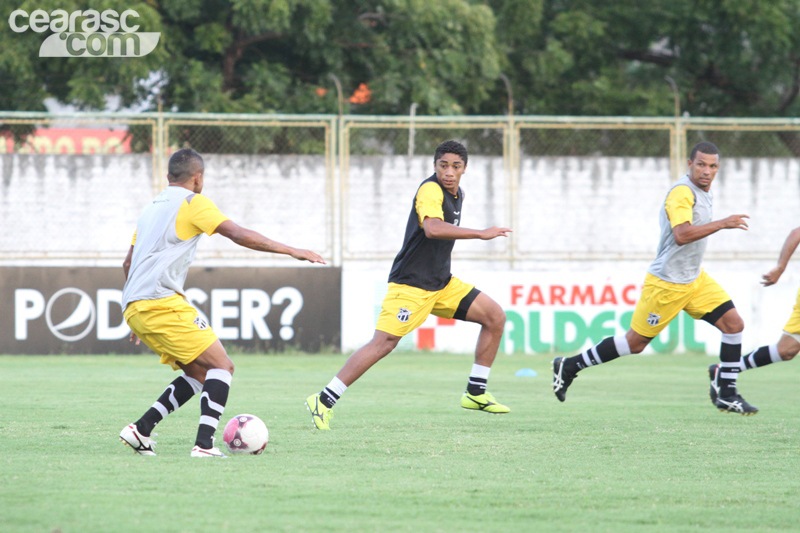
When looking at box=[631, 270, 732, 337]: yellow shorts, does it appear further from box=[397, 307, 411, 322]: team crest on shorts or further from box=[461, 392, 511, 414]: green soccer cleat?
box=[397, 307, 411, 322]: team crest on shorts

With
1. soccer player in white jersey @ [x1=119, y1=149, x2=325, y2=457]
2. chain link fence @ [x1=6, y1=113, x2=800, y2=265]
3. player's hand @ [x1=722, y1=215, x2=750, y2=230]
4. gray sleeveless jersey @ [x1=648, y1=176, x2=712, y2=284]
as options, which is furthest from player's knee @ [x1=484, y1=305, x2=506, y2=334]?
chain link fence @ [x1=6, y1=113, x2=800, y2=265]

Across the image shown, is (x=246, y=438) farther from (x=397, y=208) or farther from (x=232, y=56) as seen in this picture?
(x=232, y=56)

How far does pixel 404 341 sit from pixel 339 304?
3.92 ft

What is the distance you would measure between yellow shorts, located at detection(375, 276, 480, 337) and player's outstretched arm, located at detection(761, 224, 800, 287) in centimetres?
247

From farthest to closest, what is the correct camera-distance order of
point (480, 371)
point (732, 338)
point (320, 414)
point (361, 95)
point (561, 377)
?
point (361, 95) < point (561, 377) < point (732, 338) < point (480, 371) < point (320, 414)

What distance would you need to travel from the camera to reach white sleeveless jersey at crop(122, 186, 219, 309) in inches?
251

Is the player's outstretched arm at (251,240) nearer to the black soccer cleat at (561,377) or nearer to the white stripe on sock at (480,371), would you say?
the white stripe on sock at (480,371)

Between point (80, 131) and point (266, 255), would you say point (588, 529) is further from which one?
point (80, 131)

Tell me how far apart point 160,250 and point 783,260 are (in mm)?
5131

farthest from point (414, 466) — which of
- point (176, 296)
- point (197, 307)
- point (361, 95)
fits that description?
point (361, 95)

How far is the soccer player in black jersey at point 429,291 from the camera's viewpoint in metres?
7.80

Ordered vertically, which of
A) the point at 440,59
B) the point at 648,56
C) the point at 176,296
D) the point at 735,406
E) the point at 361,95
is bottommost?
the point at 735,406

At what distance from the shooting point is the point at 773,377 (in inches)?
531

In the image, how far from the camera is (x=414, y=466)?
20.0ft
